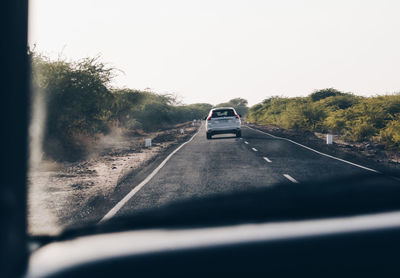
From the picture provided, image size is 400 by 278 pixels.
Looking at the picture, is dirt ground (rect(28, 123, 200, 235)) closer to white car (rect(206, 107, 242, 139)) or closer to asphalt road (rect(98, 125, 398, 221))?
asphalt road (rect(98, 125, 398, 221))

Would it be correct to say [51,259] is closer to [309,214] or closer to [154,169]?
[309,214]

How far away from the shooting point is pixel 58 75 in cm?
1778

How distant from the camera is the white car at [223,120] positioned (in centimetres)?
2602

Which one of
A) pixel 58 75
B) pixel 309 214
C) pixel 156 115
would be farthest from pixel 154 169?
pixel 156 115

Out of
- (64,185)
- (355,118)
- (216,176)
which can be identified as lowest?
(64,185)

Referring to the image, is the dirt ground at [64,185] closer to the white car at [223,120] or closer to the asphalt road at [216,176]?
the asphalt road at [216,176]

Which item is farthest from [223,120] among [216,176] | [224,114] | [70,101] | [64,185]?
[64,185]

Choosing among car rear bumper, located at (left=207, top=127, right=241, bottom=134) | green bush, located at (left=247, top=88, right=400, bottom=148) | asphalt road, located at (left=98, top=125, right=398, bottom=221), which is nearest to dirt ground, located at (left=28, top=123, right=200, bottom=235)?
asphalt road, located at (left=98, top=125, right=398, bottom=221)

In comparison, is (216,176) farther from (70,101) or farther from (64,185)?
(70,101)

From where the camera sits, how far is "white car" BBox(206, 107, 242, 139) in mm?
26016

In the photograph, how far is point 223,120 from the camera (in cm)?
2609

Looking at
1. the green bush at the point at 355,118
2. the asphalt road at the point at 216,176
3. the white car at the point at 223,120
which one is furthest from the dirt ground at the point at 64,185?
the green bush at the point at 355,118

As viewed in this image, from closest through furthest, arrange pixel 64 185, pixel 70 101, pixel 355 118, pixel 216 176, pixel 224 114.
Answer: pixel 64 185, pixel 216 176, pixel 70 101, pixel 224 114, pixel 355 118

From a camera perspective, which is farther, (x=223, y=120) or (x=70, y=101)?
(x=223, y=120)
